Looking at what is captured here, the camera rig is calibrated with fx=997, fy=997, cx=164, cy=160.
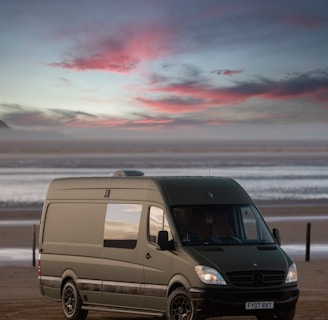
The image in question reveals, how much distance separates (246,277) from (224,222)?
4.33ft

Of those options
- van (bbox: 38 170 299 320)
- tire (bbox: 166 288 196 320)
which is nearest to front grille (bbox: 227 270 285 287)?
van (bbox: 38 170 299 320)

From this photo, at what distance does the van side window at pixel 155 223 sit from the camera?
15.9 meters

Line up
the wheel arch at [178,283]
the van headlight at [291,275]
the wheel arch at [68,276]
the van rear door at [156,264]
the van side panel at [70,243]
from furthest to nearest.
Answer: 1. the wheel arch at [68,276]
2. the van side panel at [70,243]
3. the van rear door at [156,264]
4. the van headlight at [291,275]
5. the wheel arch at [178,283]

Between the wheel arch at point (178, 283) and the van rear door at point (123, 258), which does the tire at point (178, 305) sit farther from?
the van rear door at point (123, 258)

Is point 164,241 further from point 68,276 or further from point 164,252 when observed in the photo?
point 68,276

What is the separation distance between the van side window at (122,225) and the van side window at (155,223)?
1.02 ft

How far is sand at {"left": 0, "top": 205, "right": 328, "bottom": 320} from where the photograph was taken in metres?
18.1

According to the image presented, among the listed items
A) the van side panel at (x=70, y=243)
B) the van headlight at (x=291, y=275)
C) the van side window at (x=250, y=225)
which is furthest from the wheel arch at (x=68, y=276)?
the van headlight at (x=291, y=275)

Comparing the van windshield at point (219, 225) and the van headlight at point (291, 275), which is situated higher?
the van windshield at point (219, 225)

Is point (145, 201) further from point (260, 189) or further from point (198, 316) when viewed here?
point (260, 189)

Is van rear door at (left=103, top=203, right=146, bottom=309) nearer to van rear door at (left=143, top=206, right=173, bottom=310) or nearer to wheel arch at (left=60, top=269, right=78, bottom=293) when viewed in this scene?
van rear door at (left=143, top=206, right=173, bottom=310)

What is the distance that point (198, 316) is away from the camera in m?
14.9

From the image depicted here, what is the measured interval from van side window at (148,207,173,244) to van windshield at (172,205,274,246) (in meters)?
0.20

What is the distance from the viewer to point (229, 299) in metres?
14.9
